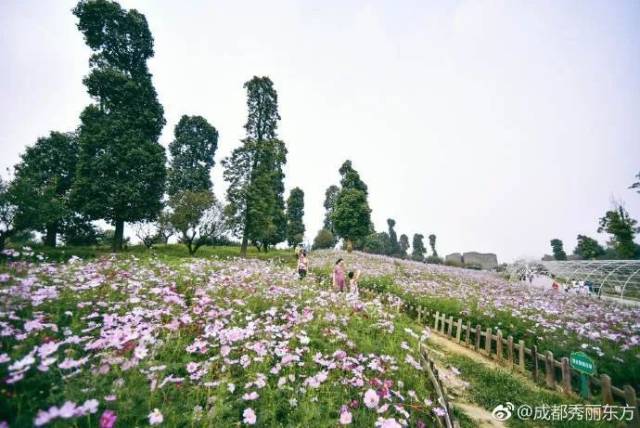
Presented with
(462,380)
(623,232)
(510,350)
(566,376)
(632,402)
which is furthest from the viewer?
(623,232)

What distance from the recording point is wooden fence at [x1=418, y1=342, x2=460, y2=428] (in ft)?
11.9

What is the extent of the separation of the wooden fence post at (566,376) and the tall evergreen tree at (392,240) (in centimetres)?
8214

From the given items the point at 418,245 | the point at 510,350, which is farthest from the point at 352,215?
the point at 418,245

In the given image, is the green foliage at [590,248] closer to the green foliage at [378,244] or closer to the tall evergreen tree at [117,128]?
the green foliage at [378,244]

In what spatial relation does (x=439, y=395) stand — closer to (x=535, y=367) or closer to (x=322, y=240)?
(x=535, y=367)

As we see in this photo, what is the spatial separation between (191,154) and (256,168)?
1607 cm

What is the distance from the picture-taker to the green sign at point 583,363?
5.16 meters

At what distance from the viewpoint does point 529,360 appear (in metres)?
7.47

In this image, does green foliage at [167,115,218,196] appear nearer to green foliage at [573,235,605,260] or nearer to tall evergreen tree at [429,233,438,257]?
green foliage at [573,235,605,260]

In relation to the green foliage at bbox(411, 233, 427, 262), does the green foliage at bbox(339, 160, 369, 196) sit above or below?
above

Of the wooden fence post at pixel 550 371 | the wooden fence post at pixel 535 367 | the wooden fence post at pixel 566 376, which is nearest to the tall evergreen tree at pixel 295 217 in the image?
the wooden fence post at pixel 535 367

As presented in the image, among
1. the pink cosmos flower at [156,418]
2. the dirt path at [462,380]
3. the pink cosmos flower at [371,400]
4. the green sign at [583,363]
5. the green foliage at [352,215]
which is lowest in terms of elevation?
the dirt path at [462,380]

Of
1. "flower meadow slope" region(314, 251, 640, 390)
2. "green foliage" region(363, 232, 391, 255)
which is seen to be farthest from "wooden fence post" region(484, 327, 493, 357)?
"green foliage" region(363, 232, 391, 255)

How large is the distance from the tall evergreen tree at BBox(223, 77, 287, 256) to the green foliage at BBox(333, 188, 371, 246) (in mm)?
12529
